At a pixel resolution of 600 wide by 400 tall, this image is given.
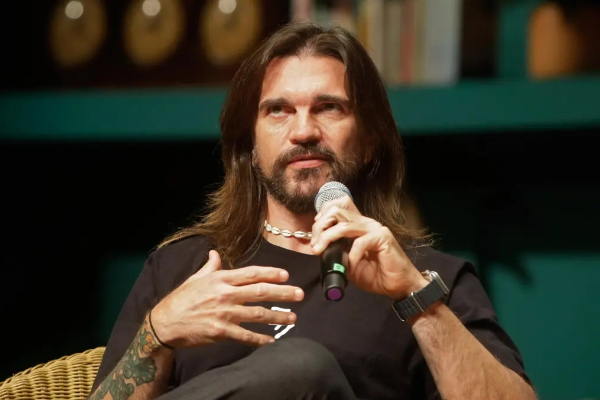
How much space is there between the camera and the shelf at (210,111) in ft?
6.34

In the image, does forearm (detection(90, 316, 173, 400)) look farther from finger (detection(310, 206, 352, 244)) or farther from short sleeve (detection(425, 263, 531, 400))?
short sleeve (detection(425, 263, 531, 400))

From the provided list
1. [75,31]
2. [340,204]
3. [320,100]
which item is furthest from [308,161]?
[75,31]

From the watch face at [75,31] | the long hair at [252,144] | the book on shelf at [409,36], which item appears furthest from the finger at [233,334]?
the watch face at [75,31]

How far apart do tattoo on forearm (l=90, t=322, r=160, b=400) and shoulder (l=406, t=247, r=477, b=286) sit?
1.71 ft

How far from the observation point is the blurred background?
1.99m

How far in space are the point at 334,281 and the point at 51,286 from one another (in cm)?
165

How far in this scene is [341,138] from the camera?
4.82 ft

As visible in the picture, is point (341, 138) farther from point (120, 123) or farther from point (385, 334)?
point (120, 123)

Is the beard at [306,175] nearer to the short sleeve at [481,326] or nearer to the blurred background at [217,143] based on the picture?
the short sleeve at [481,326]

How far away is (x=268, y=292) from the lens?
1.10 m

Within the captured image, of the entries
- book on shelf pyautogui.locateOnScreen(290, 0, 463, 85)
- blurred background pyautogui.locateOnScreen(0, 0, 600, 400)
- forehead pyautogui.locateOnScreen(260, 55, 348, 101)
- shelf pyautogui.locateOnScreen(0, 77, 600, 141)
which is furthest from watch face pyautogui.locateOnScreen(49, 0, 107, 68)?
forehead pyautogui.locateOnScreen(260, 55, 348, 101)

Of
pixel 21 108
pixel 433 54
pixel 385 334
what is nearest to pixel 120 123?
pixel 21 108

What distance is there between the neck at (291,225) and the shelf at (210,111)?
1.78ft

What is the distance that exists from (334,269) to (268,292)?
137 millimetres
